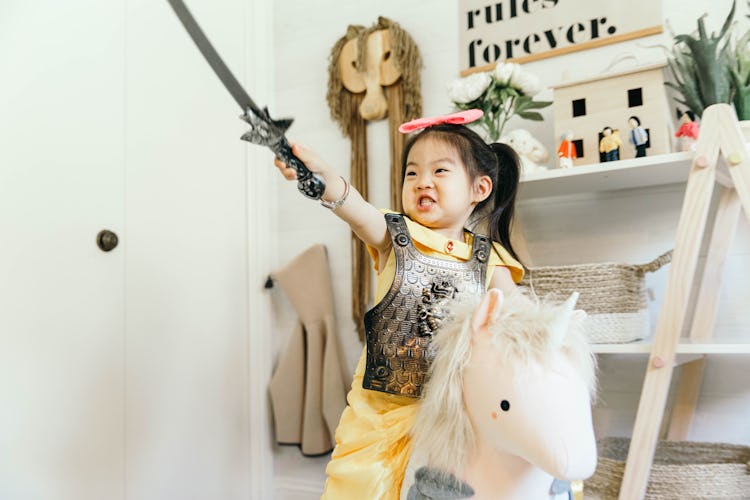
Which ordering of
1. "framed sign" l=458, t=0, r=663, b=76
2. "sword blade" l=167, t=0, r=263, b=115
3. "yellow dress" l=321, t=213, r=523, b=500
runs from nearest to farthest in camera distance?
"sword blade" l=167, t=0, r=263, b=115 → "yellow dress" l=321, t=213, r=523, b=500 → "framed sign" l=458, t=0, r=663, b=76

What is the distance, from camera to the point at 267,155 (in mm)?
1792

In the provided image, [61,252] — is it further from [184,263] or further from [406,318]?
[406,318]

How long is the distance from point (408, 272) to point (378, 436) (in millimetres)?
241

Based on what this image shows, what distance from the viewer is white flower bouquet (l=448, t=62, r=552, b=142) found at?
4.25 feet

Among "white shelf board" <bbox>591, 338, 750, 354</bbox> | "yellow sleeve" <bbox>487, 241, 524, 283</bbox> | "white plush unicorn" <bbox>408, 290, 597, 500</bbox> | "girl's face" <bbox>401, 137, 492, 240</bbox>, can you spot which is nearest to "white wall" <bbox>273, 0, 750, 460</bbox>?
"white shelf board" <bbox>591, 338, 750, 354</bbox>

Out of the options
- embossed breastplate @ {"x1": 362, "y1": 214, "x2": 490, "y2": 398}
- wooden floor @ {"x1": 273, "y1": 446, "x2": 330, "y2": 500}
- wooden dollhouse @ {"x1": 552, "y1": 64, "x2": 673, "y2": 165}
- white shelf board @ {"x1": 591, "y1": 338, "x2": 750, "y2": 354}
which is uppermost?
wooden dollhouse @ {"x1": 552, "y1": 64, "x2": 673, "y2": 165}

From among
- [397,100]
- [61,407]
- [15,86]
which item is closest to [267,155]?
[397,100]

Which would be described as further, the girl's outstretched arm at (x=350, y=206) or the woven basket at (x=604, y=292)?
the woven basket at (x=604, y=292)

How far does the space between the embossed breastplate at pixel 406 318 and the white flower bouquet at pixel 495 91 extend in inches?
18.3

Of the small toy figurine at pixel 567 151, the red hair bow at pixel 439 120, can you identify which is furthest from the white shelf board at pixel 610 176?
the red hair bow at pixel 439 120

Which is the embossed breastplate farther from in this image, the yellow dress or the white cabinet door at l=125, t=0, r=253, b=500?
the white cabinet door at l=125, t=0, r=253, b=500

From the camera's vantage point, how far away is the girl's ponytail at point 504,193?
1162mm

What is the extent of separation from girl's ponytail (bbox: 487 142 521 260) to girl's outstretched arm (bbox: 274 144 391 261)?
28 cm

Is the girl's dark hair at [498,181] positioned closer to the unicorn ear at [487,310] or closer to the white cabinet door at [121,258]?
the unicorn ear at [487,310]
